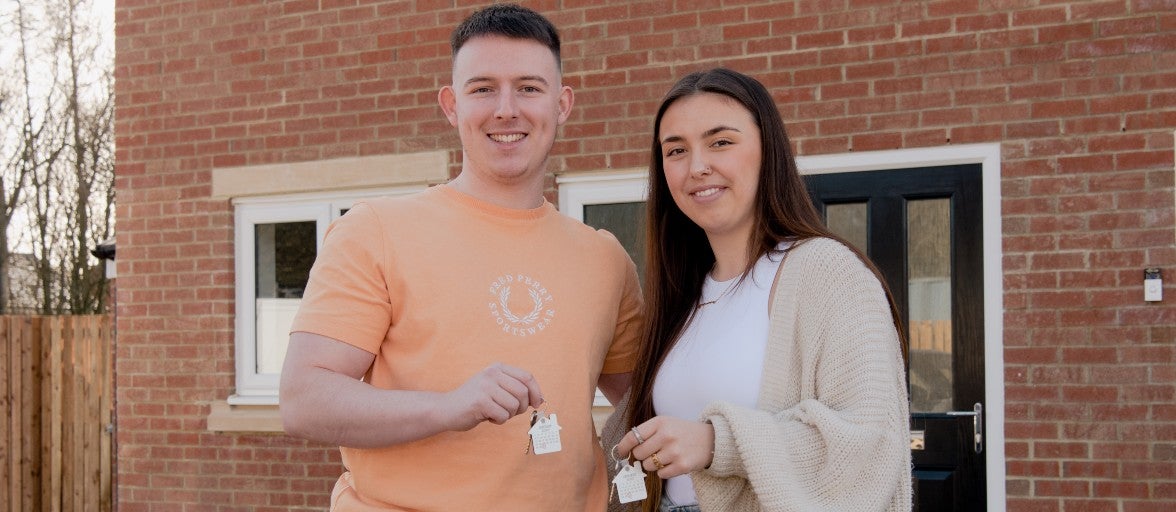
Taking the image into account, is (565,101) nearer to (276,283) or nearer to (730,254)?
(730,254)

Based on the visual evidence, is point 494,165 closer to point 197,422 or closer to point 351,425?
point 351,425

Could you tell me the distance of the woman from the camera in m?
2.05

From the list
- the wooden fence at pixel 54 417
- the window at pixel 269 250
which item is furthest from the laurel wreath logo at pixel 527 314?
the wooden fence at pixel 54 417

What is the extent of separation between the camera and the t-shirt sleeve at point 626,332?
278 cm

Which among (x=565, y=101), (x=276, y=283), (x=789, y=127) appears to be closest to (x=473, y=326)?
Result: (x=565, y=101)

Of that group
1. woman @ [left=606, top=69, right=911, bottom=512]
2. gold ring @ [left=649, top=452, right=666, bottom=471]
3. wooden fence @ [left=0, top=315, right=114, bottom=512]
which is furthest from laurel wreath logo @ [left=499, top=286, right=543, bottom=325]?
wooden fence @ [left=0, top=315, right=114, bottom=512]

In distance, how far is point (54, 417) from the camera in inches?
347

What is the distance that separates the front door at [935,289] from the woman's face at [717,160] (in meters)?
2.52

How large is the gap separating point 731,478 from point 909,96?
10.3 ft

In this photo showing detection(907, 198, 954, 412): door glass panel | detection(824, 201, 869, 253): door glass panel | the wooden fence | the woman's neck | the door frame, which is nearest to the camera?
the woman's neck

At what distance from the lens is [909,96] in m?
4.82

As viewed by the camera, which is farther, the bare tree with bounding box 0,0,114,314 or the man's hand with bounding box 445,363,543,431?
the bare tree with bounding box 0,0,114,314

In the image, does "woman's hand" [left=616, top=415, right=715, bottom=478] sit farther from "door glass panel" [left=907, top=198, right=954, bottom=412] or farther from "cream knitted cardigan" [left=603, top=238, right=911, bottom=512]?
"door glass panel" [left=907, top=198, right=954, bottom=412]

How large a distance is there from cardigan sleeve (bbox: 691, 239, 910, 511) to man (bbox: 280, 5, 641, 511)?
1.26ft
